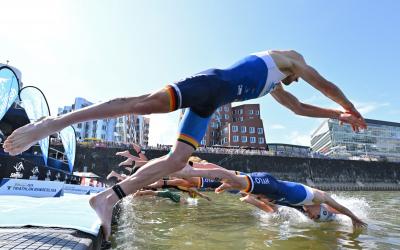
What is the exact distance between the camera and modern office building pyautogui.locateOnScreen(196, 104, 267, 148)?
6550cm

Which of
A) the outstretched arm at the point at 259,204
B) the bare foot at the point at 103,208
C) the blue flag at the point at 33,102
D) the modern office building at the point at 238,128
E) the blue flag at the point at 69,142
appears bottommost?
the outstretched arm at the point at 259,204

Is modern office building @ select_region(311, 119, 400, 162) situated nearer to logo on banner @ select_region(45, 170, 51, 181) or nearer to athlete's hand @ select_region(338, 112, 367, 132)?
logo on banner @ select_region(45, 170, 51, 181)

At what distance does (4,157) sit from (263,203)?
25.3 feet

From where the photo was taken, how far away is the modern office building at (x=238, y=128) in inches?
2579

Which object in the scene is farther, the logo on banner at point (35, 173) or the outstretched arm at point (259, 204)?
the logo on banner at point (35, 173)

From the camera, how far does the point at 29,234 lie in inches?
100

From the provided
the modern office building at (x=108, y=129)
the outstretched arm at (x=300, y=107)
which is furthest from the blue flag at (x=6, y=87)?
Result: the modern office building at (x=108, y=129)

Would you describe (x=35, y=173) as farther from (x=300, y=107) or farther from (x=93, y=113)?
(x=300, y=107)

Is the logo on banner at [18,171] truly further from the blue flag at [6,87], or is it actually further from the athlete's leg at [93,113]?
the athlete's leg at [93,113]

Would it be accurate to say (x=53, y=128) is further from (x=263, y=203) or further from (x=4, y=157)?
(x=4, y=157)

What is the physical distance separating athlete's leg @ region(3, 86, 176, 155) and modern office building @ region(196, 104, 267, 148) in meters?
61.6

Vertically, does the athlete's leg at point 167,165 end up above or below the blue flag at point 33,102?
below

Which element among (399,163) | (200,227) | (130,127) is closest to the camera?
(200,227)

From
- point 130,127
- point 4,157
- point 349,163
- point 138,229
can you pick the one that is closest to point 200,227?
point 138,229
